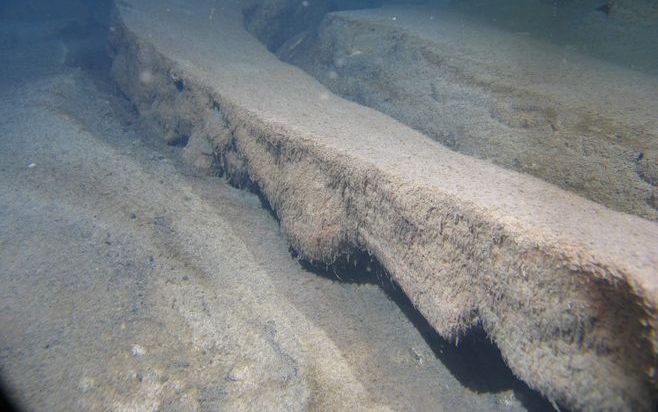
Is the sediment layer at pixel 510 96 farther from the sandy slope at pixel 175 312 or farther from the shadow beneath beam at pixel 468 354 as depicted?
the sandy slope at pixel 175 312

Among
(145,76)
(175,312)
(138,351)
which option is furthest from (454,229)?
(145,76)

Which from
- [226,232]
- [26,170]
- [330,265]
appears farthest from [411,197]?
[26,170]

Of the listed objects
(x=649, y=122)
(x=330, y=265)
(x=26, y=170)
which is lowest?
(x=26, y=170)

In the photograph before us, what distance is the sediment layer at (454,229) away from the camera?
64.8 inches

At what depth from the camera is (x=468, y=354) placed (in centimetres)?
251

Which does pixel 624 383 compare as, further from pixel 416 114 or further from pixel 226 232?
pixel 416 114

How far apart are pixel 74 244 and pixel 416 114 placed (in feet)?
12.4

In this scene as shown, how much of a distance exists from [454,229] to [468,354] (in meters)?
0.99

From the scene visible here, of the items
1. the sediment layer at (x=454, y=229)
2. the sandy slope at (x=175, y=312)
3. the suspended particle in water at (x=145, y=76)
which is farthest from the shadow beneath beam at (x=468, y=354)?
the suspended particle in water at (x=145, y=76)

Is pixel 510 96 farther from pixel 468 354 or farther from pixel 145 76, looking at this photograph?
pixel 145 76

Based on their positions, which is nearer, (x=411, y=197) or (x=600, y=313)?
(x=600, y=313)

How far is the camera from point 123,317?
253 cm

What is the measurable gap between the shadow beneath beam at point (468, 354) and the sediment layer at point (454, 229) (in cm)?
13

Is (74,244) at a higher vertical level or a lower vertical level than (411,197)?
lower
